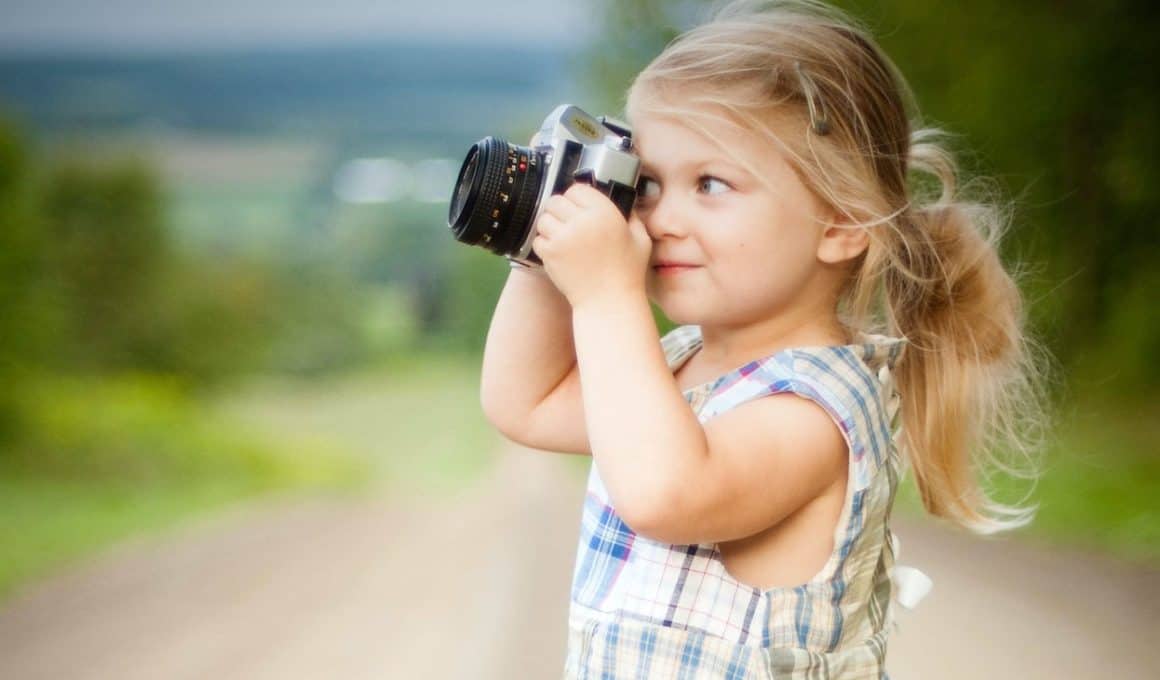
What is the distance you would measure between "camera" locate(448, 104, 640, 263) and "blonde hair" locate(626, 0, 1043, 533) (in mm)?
58

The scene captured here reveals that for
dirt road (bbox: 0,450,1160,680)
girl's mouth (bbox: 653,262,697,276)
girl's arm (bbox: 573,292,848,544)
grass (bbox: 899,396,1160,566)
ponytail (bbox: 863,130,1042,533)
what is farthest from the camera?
grass (bbox: 899,396,1160,566)

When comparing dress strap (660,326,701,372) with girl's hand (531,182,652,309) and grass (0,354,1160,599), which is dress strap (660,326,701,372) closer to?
girl's hand (531,182,652,309)

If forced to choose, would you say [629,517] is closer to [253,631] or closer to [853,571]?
[853,571]

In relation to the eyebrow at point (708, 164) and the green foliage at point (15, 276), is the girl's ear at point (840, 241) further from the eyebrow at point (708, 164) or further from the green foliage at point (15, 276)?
the green foliage at point (15, 276)

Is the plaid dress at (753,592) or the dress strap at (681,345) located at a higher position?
the dress strap at (681,345)

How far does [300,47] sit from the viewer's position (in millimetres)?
3414

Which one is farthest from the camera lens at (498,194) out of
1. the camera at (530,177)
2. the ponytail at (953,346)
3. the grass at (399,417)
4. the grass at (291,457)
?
the grass at (399,417)

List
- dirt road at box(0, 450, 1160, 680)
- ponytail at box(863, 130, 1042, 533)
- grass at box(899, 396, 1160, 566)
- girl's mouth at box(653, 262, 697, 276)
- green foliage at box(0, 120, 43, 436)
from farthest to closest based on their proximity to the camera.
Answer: green foliage at box(0, 120, 43, 436) → grass at box(899, 396, 1160, 566) → dirt road at box(0, 450, 1160, 680) → ponytail at box(863, 130, 1042, 533) → girl's mouth at box(653, 262, 697, 276)

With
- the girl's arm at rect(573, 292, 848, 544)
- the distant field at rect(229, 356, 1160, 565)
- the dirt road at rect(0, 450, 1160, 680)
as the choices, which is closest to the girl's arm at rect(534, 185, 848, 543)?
the girl's arm at rect(573, 292, 848, 544)

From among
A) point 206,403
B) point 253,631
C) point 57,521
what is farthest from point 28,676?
point 206,403

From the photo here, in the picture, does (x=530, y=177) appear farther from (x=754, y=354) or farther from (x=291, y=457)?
(x=291, y=457)

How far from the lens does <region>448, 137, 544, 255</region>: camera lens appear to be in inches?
27.9

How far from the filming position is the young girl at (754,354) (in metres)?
0.67

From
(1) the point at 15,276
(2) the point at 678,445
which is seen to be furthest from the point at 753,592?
(1) the point at 15,276
